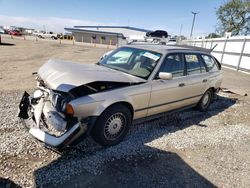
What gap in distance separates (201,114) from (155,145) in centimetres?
236

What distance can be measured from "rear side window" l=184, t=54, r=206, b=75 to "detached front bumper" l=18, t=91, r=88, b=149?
9.37 feet

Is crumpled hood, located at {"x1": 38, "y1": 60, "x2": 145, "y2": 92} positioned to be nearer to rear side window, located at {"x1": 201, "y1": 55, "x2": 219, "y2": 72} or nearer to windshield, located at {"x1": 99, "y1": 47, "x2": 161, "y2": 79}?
windshield, located at {"x1": 99, "y1": 47, "x2": 161, "y2": 79}

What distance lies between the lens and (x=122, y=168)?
3.09 meters

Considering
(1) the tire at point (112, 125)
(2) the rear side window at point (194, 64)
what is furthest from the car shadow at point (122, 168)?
(2) the rear side window at point (194, 64)

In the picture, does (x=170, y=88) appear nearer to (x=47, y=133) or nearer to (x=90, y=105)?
(x=90, y=105)

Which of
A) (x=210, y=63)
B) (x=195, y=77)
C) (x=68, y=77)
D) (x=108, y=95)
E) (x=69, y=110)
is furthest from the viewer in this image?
(x=210, y=63)

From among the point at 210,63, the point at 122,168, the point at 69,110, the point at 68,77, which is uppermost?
the point at 210,63

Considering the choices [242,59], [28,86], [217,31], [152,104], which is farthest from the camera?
[217,31]

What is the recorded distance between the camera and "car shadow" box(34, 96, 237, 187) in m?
2.78

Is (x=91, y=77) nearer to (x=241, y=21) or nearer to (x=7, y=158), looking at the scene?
(x=7, y=158)

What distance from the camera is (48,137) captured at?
2910 millimetres

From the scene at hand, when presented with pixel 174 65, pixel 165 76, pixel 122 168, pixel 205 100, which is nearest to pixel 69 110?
pixel 122 168

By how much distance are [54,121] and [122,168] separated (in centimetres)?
120

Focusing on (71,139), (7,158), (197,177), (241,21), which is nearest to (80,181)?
(71,139)
